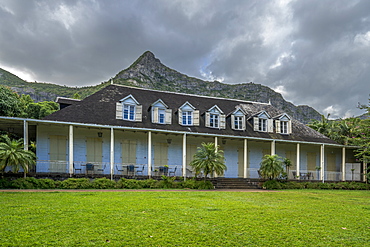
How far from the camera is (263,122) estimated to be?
81.8ft

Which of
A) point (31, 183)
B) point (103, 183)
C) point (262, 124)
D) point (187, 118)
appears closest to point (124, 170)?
point (103, 183)

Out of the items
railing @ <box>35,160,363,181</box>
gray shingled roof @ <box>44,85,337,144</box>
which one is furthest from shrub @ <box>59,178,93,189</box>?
gray shingled roof @ <box>44,85,337,144</box>

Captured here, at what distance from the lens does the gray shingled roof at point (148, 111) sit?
19.0m

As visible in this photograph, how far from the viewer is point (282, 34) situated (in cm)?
2322

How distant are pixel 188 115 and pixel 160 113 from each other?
7.77ft

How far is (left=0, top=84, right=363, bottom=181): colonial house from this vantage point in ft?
61.1

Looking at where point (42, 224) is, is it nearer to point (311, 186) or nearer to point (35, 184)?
point (35, 184)

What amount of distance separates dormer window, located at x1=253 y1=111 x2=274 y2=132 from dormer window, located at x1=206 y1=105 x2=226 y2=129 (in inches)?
127

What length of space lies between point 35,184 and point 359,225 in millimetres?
14262

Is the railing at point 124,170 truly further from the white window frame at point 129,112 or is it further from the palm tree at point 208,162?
the white window frame at point 129,112

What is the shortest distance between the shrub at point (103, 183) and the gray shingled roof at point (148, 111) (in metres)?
4.39

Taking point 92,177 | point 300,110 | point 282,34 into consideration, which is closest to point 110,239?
point 92,177

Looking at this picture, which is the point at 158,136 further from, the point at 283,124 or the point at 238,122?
the point at 283,124

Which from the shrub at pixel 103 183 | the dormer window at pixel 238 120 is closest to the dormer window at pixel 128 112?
the shrub at pixel 103 183
